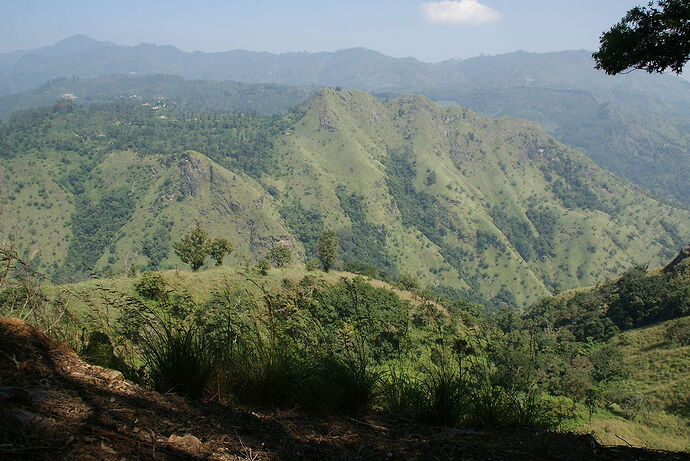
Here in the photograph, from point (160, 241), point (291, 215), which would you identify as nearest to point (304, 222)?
point (291, 215)

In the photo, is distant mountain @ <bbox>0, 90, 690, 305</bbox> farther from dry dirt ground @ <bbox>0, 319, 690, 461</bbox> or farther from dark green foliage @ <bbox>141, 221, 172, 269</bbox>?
dry dirt ground @ <bbox>0, 319, 690, 461</bbox>

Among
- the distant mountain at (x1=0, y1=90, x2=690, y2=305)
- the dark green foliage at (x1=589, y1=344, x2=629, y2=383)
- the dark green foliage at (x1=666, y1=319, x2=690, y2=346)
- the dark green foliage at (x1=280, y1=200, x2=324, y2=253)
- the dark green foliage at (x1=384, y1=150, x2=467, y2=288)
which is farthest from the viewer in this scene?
the dark green foliage at (x1=384, y1=150, x2=467, y2=288)

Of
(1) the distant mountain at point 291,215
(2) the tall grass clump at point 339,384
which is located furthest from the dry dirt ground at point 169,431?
(1) the distant mountain at point 291,215

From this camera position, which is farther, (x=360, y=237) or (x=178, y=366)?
(x=360, y=237)

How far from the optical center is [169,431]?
246cm

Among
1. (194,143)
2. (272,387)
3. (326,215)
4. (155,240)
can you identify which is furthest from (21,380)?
(194,143)

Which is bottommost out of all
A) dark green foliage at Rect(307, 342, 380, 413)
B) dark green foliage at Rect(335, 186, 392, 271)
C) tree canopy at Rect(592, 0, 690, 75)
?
dark green foliage at Rect(335, 186, 392, 271)

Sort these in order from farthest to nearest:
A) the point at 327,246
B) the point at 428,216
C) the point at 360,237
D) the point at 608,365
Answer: the point at 428,216 → the point at 360,237 → the point at 327,246 → the point at 608,365

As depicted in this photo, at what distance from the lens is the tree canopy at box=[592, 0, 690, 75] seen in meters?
6.20

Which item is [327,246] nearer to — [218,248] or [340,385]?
[218,248]

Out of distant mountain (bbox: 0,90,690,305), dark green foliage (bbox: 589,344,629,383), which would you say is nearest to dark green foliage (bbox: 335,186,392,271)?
distant mountain (bbox: 0,90,690,305)

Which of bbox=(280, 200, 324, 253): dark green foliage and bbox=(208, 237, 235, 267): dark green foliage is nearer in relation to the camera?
bbox=(208, 237, 235, 267): dark green foliage

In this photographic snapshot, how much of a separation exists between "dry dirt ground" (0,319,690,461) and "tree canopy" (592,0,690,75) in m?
6.11

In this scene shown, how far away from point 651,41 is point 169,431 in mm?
Answer: 8188
